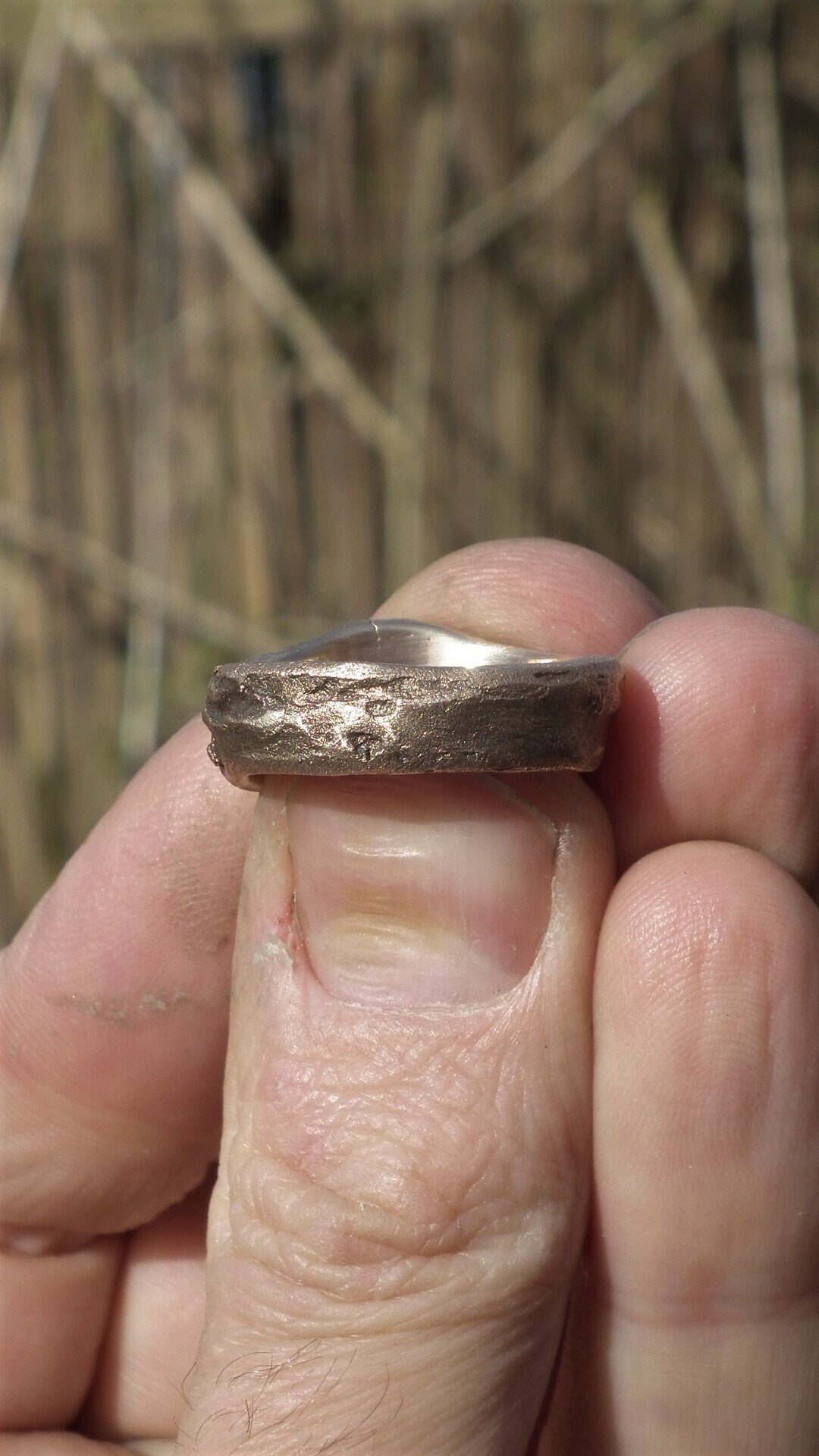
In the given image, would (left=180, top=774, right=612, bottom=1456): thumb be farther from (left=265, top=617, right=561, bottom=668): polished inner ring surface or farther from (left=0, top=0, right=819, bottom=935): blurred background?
A: (left=0, top=0, right=819, bottom=935): blurred background

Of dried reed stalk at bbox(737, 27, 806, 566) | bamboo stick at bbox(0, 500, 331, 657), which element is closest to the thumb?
bamboo stick at bbox(0, 500, 331, 657)

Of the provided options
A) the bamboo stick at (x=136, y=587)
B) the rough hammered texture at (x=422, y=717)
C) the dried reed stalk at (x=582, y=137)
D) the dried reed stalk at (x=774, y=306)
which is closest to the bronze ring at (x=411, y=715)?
the rough hammered texture at (x=422, y=717)

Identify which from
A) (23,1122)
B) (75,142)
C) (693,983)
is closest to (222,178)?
(75,142)

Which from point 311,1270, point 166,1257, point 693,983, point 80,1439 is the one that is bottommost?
point 80,1439

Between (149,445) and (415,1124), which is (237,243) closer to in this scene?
(149,445)

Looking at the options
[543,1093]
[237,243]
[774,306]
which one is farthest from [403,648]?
[774,306]

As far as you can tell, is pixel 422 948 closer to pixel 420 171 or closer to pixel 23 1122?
pixel 23 1122

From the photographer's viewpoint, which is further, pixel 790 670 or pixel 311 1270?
pixel 790 670

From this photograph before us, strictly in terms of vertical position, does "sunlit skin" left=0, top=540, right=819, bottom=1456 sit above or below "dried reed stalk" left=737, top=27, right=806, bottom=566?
below
